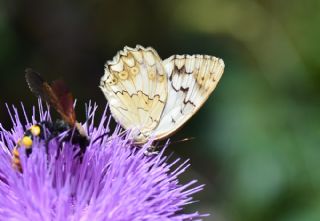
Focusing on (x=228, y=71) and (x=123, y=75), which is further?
(x=228, y=71)

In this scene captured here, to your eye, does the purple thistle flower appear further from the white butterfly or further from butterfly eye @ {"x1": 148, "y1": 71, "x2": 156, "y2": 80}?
butterfly eye @ {"x1": 148, "y1": 71, "x2": 156, "y2": 80}

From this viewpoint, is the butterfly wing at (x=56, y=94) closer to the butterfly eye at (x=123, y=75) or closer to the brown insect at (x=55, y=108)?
the brown insect at (x=55, y=108)

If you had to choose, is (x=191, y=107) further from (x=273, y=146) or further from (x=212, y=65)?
(x=273, y=146)

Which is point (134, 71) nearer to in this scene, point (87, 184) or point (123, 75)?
point (123, 75)

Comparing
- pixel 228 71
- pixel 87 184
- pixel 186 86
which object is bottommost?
pixel 87 184

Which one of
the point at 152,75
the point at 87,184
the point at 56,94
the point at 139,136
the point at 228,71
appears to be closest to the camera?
the point at 56,94

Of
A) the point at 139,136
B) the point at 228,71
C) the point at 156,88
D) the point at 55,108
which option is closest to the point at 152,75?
the point at 156,88

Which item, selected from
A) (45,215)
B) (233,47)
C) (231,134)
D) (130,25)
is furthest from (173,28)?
(45,215)
